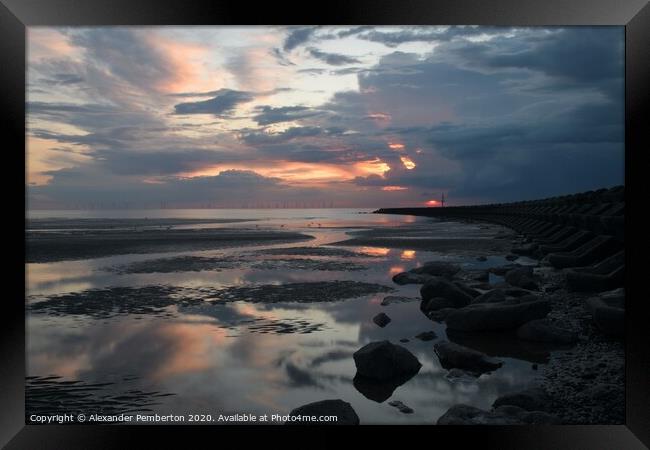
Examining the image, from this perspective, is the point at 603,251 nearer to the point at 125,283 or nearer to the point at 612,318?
the point at 612,318

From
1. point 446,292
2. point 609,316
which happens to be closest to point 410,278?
point 446,292

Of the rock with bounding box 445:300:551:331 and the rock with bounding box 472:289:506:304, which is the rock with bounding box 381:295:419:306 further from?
the rock with bounding box 445:300:551:331

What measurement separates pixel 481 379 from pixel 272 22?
468 cm

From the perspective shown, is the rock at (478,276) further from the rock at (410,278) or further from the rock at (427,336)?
the rock at (427,336)

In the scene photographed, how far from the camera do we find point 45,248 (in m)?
22.1

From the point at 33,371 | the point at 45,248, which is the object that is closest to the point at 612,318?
the point at 33,371

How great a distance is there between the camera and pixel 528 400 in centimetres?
464

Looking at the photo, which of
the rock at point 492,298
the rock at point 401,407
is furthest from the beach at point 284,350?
the rock at point 492,298

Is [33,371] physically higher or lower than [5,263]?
lower

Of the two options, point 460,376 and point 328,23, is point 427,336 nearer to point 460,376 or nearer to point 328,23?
point 460,376

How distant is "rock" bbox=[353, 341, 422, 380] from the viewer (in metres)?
5.46

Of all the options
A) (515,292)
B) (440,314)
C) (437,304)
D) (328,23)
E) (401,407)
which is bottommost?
(401,407)

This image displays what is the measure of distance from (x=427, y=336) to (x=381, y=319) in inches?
46.8

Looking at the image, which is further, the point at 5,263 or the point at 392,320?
the point at 392,320
